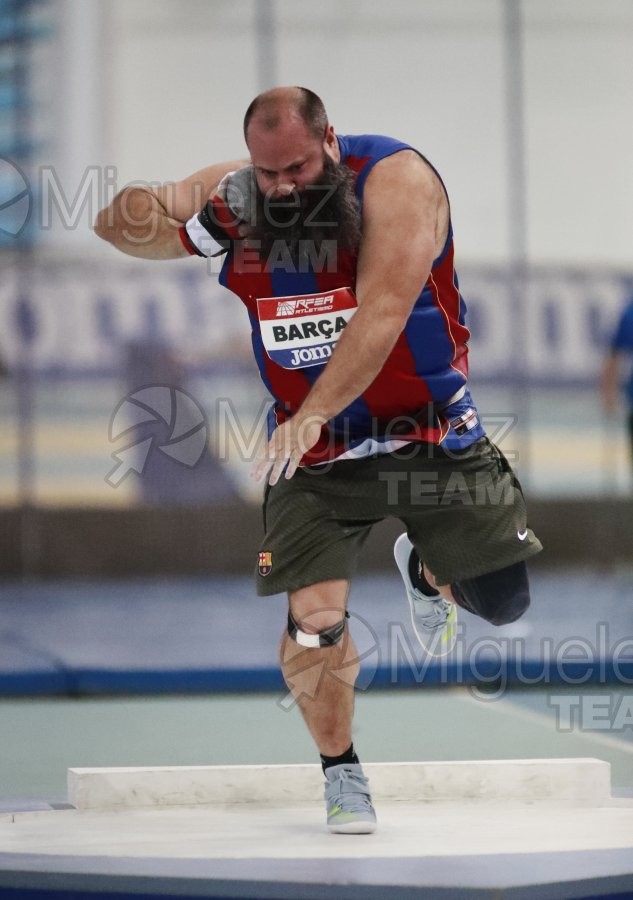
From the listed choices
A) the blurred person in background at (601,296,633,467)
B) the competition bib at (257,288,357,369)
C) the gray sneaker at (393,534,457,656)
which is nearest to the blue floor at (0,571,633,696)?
the blurred person in background at (601,296,633,467)

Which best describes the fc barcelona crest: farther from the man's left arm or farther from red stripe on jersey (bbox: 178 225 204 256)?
red stripe on jersey (bbox: 178 225 204 256)

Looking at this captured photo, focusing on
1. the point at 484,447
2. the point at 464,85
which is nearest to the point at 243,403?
the point at 464,85

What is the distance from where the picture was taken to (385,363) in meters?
3.05

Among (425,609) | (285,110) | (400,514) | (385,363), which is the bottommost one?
(425,609)

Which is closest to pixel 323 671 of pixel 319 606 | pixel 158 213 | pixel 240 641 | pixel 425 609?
pixel 319 606

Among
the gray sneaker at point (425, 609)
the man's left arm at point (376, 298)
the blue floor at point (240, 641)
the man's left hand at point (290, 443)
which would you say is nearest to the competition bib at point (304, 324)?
the man's left arm at point (376, 298)

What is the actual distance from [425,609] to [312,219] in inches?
42.2

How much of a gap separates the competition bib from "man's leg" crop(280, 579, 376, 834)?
0.45 m

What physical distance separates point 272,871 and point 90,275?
6000 millimetres

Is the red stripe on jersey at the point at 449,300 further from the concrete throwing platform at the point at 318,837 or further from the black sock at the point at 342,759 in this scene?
the concrete throwing platform at the point at 318,837

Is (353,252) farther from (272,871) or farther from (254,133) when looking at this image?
(272,871)

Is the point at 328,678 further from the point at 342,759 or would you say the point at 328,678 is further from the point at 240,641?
Answer: the point at 240,641

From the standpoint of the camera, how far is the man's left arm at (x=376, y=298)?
279cm

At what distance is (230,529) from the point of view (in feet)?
27.7
